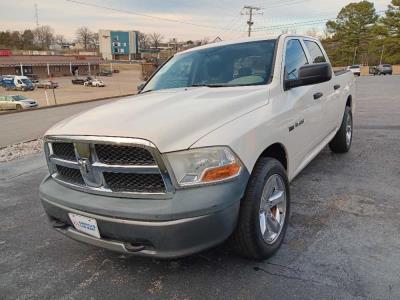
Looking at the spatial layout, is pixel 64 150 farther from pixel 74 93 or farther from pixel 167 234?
pixel 74 93

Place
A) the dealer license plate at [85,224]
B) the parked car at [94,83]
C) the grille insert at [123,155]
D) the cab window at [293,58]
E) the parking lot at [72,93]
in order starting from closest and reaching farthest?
the grille insert at [123,155] → the dealer license plate at [85,224] → the cab window at [293,58] → the parking lot at [72,93] → the parked car at [94,83]

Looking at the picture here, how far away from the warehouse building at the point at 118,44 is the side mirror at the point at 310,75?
13021 cm

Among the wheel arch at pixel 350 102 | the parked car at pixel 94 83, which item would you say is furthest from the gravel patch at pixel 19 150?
the parked car at pixel 94 83

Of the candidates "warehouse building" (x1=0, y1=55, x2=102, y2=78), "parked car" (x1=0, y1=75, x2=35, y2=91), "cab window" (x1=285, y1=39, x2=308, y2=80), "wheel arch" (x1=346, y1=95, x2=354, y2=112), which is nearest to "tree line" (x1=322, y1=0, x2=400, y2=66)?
"parked car" (x1=0, y1=75, x2=35, y2=91)

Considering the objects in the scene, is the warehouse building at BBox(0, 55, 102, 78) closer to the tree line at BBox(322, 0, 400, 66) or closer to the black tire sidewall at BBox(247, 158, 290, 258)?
the tree line at BBox(322, 0, 400, 66)

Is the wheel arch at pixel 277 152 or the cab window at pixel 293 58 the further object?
the cab window at pixel 293 58

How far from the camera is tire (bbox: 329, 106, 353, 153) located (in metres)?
5.71

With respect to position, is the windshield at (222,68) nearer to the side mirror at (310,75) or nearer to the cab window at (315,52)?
the side mirror at (310,75)

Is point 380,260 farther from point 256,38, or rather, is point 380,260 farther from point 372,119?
point 372,119

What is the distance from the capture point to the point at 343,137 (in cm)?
580

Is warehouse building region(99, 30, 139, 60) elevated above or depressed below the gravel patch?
above

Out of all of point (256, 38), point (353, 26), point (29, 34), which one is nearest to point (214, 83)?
point (256, 38)

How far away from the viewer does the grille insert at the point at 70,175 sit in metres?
2.75

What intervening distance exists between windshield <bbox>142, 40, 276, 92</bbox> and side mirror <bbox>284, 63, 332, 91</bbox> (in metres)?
0.23
